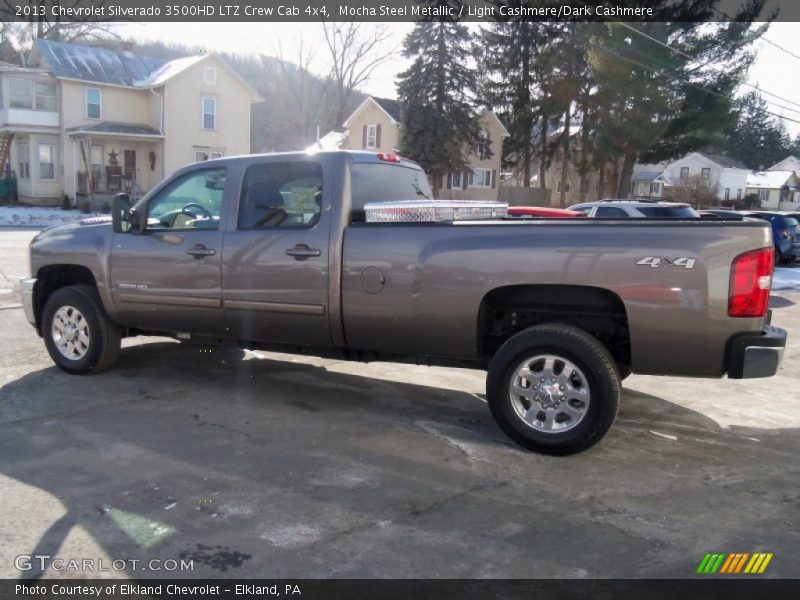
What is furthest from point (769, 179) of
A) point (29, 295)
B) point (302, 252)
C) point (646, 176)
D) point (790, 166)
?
point (29, 295)

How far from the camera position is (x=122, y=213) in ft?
20.4

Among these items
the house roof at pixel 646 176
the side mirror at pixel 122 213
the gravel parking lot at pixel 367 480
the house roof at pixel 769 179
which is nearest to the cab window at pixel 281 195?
the side mirror at pixel 122 213

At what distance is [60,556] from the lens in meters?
3.36

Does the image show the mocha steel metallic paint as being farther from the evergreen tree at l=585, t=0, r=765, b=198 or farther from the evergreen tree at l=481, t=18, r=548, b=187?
the evergreen tree at l=481, t=18, r=548, b=187

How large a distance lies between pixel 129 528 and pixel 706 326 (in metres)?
3.50

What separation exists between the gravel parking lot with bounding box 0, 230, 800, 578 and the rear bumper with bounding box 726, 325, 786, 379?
695 millimetres

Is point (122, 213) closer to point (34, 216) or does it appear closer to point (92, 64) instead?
point (34, 216)

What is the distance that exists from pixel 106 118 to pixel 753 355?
38.4 metres

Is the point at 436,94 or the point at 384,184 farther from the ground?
the point at 436,94

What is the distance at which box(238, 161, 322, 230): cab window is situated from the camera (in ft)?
18.3

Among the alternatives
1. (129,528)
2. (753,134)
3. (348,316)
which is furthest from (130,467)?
(753,134)

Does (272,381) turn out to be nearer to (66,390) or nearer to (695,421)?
(66,390)

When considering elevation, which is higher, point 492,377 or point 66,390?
point 492,377

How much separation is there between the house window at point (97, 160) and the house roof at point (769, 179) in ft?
214
